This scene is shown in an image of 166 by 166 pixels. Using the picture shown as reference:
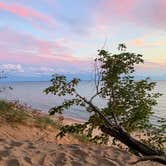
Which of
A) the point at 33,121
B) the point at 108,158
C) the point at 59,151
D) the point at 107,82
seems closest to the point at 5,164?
the point at 59,151

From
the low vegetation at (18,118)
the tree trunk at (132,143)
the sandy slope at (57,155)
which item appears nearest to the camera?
the sandy slope at (57,155)

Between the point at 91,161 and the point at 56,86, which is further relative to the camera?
the point at 56,86

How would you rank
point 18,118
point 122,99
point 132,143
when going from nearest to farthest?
point 132,143, point 122,99, point 18,118

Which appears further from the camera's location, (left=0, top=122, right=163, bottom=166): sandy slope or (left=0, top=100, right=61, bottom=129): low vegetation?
(left=0, top=100, right=61, bottom=129): low vegetation

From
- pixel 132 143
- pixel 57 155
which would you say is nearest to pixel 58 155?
pixel 57 155

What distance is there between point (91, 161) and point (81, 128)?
5.27 feet

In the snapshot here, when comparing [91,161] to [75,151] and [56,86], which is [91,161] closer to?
[75,151]

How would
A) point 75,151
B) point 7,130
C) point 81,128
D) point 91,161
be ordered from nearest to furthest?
1. point 91,161
2. point 75,151
3. point 81,128
4. point 7,130

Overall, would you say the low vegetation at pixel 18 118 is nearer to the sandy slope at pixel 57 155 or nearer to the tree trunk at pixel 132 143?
the sandy slope at pixel 57 155

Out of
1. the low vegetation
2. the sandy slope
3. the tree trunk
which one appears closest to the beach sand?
the sandy slope

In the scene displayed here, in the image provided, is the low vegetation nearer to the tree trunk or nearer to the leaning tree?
the leaning tree

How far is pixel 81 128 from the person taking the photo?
1212 cm

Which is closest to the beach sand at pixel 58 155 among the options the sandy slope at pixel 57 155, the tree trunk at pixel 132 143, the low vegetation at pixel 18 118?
the sandy slope at pixel 57 155

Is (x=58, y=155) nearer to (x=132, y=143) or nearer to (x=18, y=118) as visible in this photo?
(x=132, y=143)
